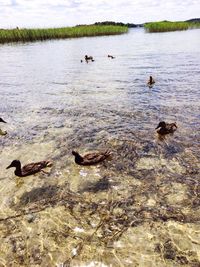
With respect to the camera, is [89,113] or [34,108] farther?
[34,108]

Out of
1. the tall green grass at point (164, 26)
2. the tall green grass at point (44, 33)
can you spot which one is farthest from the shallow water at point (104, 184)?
the tall green grass at point (164, 26)

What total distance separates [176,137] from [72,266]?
20.8ft

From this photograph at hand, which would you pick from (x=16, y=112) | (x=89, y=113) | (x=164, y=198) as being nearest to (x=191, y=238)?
(x=164, y=198)

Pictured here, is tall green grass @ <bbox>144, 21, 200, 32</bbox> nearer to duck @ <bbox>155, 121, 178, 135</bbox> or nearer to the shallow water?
the shallow water

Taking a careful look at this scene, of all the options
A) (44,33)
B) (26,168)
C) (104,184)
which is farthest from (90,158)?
(44,33)

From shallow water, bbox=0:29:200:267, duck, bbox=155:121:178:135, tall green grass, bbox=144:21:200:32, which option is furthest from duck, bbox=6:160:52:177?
tall green grass, bbox=144:21:200:32

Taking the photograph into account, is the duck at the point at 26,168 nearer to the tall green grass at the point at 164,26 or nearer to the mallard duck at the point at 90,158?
the mallard duck at the point at 90,158

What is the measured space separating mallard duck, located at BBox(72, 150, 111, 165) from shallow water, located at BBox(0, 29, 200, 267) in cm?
18

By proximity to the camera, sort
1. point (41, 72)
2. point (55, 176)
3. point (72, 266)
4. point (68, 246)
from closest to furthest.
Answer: point (72, 266) < point (68, 246) < point (55, 176) < point (41, 72)

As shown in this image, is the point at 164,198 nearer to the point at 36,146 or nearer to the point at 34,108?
the point at 36,146

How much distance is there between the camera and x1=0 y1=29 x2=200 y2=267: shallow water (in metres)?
5.84

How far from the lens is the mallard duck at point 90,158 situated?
29.3 ft

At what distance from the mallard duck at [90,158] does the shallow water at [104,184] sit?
0.59 ft

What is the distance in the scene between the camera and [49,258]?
18.7ft
